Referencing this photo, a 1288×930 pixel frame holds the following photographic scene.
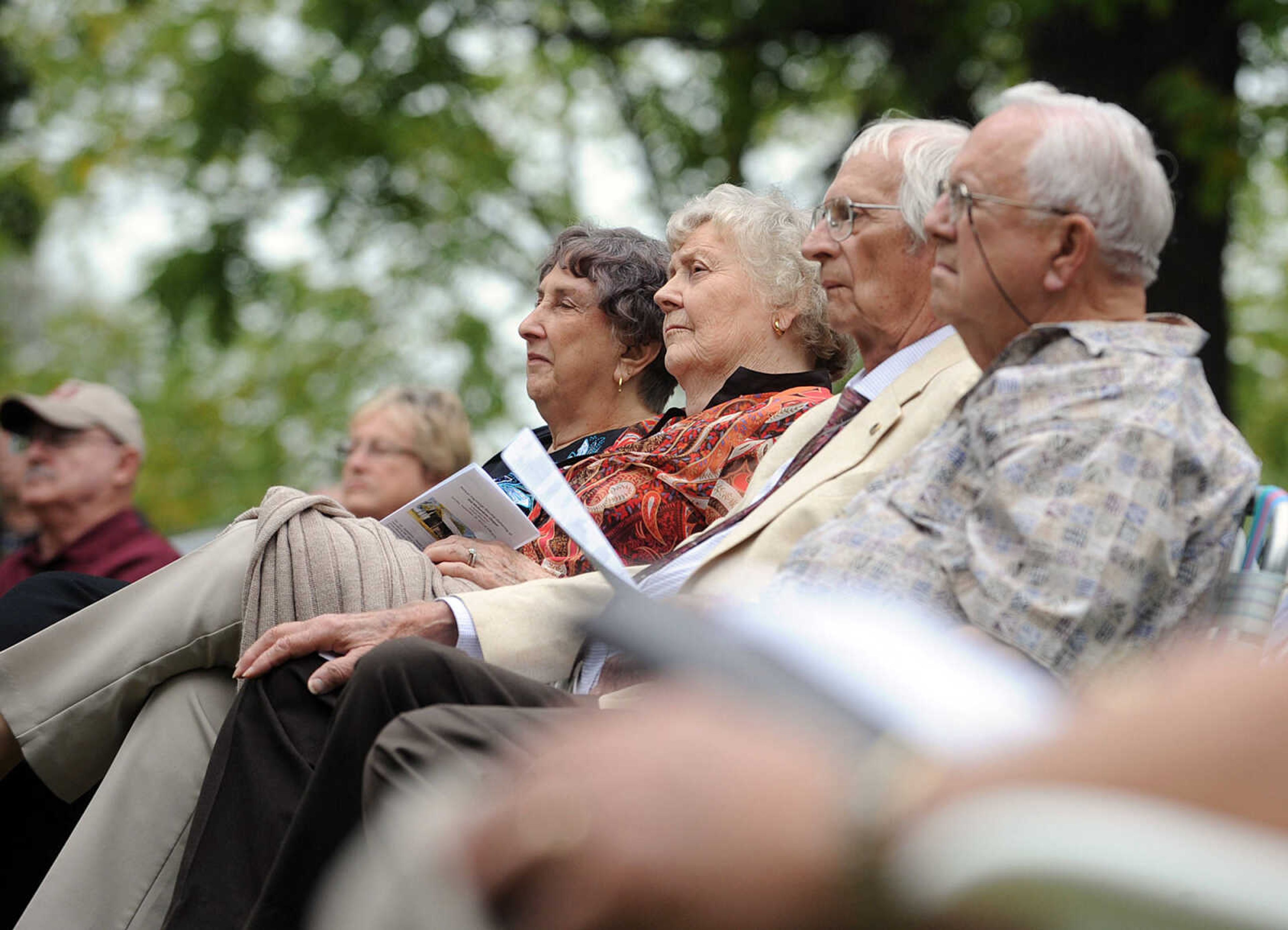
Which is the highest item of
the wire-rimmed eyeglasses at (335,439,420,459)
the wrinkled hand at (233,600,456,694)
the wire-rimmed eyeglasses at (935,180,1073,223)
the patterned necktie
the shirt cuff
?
the wire-rimmed eyeglasses at (935,180,1073,223)

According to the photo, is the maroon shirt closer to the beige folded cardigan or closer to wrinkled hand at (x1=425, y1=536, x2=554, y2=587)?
wrinkled hand at (x1=425, y1=536, x2=554, y2=587)

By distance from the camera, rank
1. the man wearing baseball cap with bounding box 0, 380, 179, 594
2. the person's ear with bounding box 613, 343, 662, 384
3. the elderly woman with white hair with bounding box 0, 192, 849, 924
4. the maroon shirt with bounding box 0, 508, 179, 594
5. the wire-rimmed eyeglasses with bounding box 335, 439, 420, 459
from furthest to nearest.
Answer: the wire-rimmed eyeglasses with bounding box 335, 439, 420, 459 → the man wearing baseball cap with bounding box 0, 380, 179, 594 → the maroon shirt with bounding box 0, 508, 179, 594 → the person's ear with bounding box 613, 343, 662, 384 → the elderly woman with white hair with bounding box 0, 192, 849, 924

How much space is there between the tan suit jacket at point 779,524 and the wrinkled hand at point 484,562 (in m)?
0.28

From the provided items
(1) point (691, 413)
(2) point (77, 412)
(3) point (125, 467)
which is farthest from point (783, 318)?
(2) point (77, 412)

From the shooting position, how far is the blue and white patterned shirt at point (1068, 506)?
195 cm

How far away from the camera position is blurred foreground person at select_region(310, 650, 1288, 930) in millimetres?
705

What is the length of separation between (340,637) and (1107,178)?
1.55m

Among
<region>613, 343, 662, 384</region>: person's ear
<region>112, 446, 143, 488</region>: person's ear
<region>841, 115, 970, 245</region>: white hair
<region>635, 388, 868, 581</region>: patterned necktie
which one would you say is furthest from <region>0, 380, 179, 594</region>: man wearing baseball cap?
<region>841, 115, 970, 245</region>: white hair

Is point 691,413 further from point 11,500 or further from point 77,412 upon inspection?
point 11,500

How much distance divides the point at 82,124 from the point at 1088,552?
14.5 meters

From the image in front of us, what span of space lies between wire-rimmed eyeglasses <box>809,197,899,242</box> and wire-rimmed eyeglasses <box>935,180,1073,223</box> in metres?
0.61

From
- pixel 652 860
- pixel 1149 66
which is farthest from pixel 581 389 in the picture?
pixel 1149 66

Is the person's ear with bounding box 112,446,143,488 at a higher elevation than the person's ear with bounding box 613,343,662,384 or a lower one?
higher

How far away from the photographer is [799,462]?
3.05 metres
